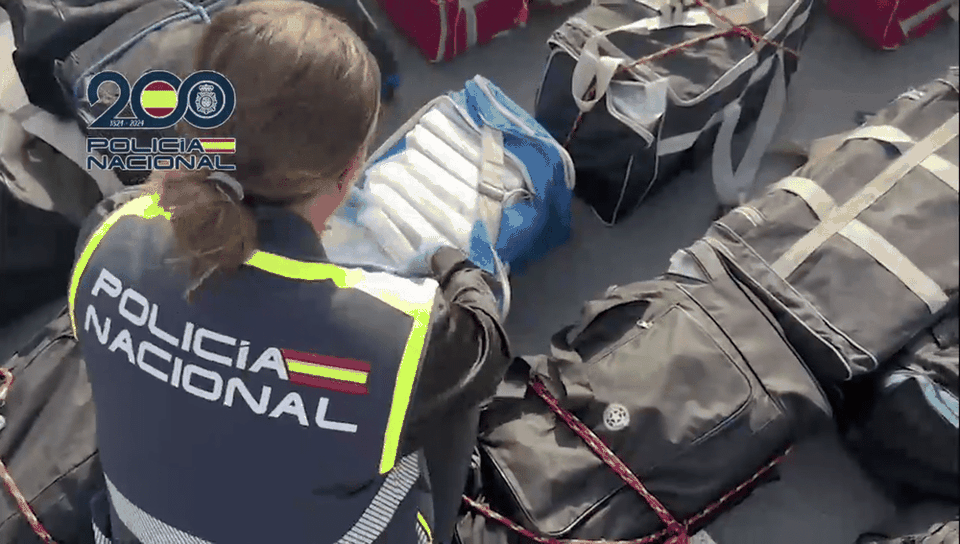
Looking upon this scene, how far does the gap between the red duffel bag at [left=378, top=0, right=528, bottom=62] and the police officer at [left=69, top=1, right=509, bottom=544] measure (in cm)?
100

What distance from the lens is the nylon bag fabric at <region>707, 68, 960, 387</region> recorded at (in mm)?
1099

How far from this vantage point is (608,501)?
1.08 metres

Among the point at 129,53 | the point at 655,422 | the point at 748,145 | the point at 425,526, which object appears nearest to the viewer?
the point at 425,526

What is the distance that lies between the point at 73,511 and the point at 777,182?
3.54 feet

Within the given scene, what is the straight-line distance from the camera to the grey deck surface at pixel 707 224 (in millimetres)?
1302

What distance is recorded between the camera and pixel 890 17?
1.72m

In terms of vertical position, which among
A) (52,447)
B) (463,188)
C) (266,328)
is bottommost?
(52,447)

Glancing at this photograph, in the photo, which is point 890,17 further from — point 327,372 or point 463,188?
point 327,372

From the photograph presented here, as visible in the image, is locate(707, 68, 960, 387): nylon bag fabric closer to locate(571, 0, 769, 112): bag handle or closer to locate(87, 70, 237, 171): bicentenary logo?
locate(571, 0, 769, 112): bag handle

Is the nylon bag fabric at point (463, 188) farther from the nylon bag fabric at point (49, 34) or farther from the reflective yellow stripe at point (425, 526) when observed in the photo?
the nylon bag fabric at point (49, 34)

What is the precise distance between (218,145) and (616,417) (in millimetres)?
625

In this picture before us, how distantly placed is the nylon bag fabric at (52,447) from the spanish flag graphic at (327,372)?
0.46 meters

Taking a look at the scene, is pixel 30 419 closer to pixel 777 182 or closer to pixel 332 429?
pixel 332 429

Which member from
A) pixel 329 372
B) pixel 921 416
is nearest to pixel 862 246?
pixel 921 416
